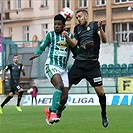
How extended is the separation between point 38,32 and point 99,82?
47838 millimetres

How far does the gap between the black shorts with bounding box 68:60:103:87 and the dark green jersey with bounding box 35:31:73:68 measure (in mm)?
568

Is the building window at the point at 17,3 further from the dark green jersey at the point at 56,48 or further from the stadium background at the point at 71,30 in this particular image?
the dark green jersey at the point at 56,48

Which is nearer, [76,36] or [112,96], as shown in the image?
[76,36]

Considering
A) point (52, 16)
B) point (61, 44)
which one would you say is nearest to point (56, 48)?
point (61, 44)

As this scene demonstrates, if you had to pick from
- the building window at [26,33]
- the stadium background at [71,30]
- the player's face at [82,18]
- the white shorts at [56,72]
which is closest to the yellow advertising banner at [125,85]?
the stadium background at [71,30]

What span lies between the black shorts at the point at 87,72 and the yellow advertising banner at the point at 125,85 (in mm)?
23686

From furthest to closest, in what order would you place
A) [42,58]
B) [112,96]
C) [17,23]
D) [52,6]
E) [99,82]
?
[17,23]
[52,6]
[42,58]
[112,96]
[99,82]

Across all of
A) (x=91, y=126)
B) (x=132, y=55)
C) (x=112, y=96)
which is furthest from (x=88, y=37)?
(x=132, y=55)

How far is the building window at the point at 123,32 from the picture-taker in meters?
54.1

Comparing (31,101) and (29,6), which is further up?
(29,6)

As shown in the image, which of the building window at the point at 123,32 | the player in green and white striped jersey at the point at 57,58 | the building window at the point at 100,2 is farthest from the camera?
the building window at the point at 100,2

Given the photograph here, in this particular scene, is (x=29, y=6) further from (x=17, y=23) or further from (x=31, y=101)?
(x=31, y=101)

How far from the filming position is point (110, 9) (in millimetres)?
54875

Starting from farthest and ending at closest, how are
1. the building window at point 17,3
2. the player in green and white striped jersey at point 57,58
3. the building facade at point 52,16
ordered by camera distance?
the building window at point 17,3 → the building facade at point 52,16 → the player in green and white striped jersey at point 57,58
